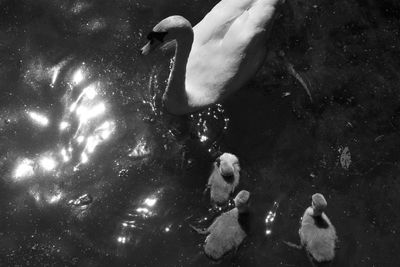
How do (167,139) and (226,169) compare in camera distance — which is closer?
(226,169)

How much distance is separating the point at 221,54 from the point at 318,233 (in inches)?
83.1

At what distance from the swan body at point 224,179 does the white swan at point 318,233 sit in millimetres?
836

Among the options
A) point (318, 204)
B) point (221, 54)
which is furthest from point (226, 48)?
point (318, 204)

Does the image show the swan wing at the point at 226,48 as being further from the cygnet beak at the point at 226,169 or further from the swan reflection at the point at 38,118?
the swan reflection at the point at 38,118

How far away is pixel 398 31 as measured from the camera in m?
7.14

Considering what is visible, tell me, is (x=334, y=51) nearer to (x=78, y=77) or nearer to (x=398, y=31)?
(x=398, y=31)

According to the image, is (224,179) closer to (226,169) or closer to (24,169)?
(226,169)

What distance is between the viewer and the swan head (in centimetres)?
493

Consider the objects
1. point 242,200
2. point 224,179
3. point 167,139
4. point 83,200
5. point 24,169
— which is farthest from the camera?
point 167,139

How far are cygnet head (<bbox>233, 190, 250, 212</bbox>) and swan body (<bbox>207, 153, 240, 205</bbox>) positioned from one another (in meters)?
0.24

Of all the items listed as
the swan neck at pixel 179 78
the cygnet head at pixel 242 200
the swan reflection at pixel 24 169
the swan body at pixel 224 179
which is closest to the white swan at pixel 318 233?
the cygnet head at pixel 242 200

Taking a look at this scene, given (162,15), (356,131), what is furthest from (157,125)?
(356,131)

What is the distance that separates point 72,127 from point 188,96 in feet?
4.96

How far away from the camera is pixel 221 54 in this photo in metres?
5.54
